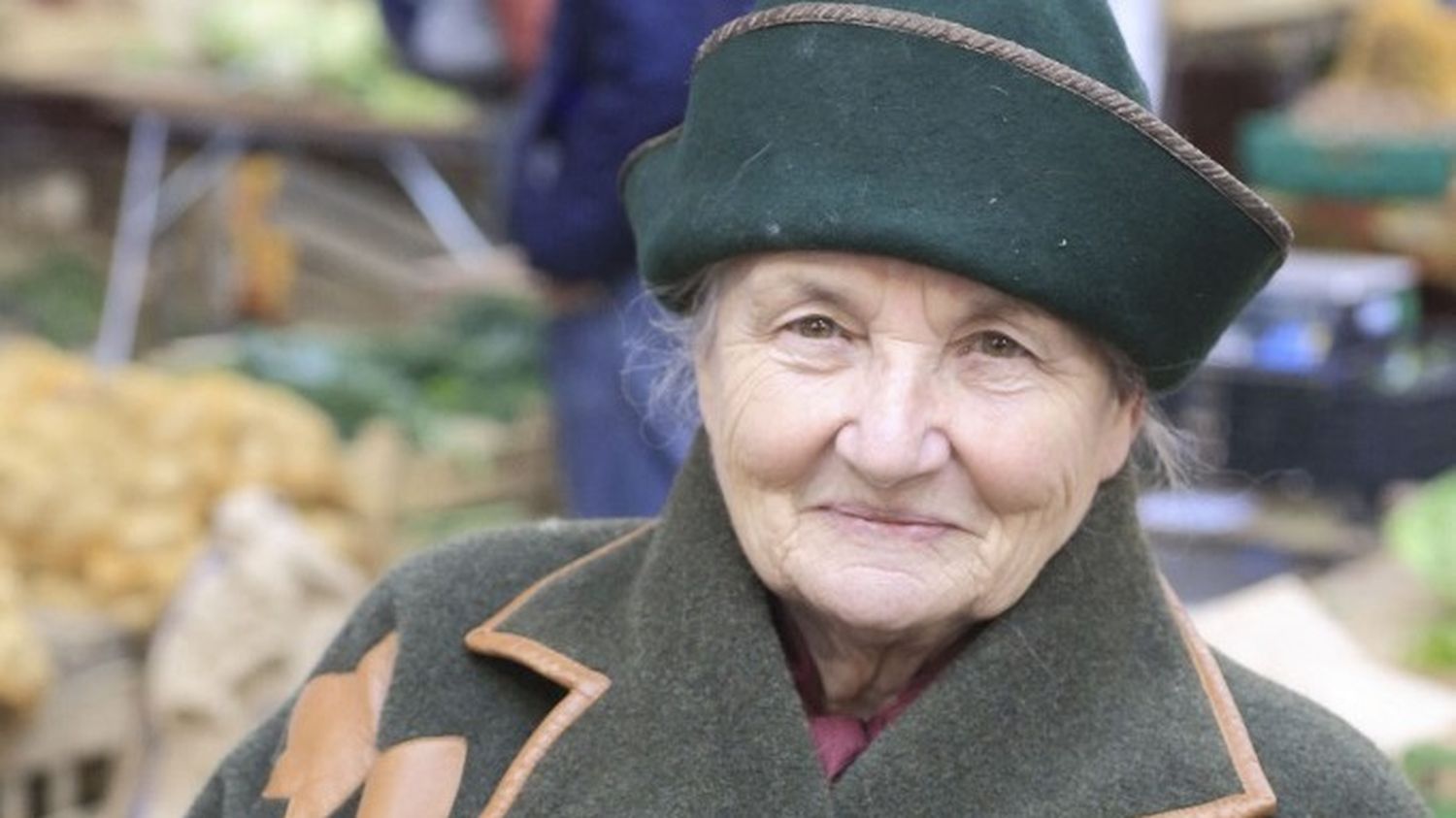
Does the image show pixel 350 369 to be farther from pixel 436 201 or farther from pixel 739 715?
pixel 739 715

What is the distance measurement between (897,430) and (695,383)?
33 cm

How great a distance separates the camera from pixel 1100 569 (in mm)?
1918

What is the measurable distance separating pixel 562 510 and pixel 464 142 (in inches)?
110

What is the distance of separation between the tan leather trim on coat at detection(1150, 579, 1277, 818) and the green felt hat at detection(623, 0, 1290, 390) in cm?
27

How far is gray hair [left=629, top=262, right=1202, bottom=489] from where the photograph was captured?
188 centimetres

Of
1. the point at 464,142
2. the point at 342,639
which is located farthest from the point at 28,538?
the point at 464,142

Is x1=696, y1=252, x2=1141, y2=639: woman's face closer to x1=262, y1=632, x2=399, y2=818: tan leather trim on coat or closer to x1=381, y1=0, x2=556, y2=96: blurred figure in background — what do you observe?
x1=262, y1=632, x2=399, y2=818: tan leather trim on coat

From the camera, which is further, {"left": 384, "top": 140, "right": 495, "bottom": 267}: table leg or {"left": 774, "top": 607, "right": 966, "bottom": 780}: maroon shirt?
{"left": 384, "top": 140, "right": 495, "bottom": 267}: table leg

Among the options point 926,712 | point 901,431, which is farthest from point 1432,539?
point 901,431

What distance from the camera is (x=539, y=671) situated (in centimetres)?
196

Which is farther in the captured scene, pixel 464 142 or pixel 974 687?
pixel 464 142

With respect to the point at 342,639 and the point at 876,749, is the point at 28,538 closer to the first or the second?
the point at 342,639

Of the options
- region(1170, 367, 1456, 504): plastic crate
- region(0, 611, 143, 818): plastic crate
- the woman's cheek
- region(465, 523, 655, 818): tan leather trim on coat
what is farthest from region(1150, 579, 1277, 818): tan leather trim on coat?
region(1170, 367, 1456, 504): plastic crate

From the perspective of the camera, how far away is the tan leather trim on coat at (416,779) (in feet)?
6.31
